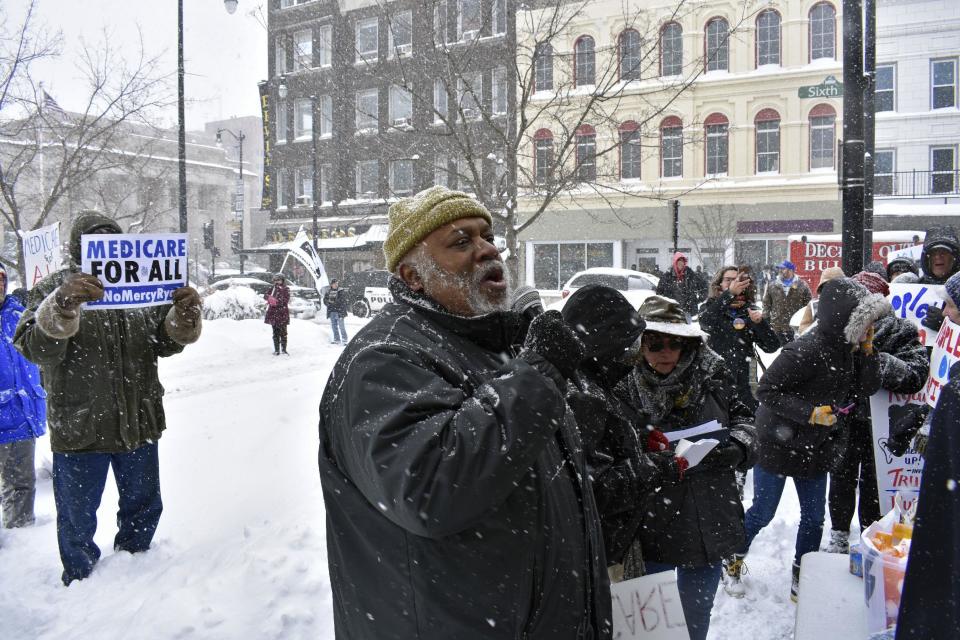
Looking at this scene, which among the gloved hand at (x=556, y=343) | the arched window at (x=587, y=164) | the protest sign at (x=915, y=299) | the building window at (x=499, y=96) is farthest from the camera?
the building window at (x=499, y=96)

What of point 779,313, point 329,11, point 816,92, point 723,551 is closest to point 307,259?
point 779,313

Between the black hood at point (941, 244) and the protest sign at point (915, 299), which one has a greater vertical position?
the black hood at point (941, 244)

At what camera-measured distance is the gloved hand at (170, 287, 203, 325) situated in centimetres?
429

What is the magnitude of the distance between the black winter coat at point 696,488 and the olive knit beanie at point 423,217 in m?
1.56

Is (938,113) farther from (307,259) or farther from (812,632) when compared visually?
(812,632)

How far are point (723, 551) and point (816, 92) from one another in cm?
531

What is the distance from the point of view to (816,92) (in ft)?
22.3

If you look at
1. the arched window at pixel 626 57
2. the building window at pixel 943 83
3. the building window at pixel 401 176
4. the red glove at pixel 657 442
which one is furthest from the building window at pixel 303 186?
the red glove at pixel 657 442

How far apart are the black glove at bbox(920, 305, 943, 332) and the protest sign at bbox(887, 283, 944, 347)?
368 millimetres

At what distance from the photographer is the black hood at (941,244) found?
228 inches

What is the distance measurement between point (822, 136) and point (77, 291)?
1153 inches

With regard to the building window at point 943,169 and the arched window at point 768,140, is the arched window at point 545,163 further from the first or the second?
the building window at point 943,169

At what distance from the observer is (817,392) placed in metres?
4.19

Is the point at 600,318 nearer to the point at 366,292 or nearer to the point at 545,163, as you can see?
the point at 545,163
